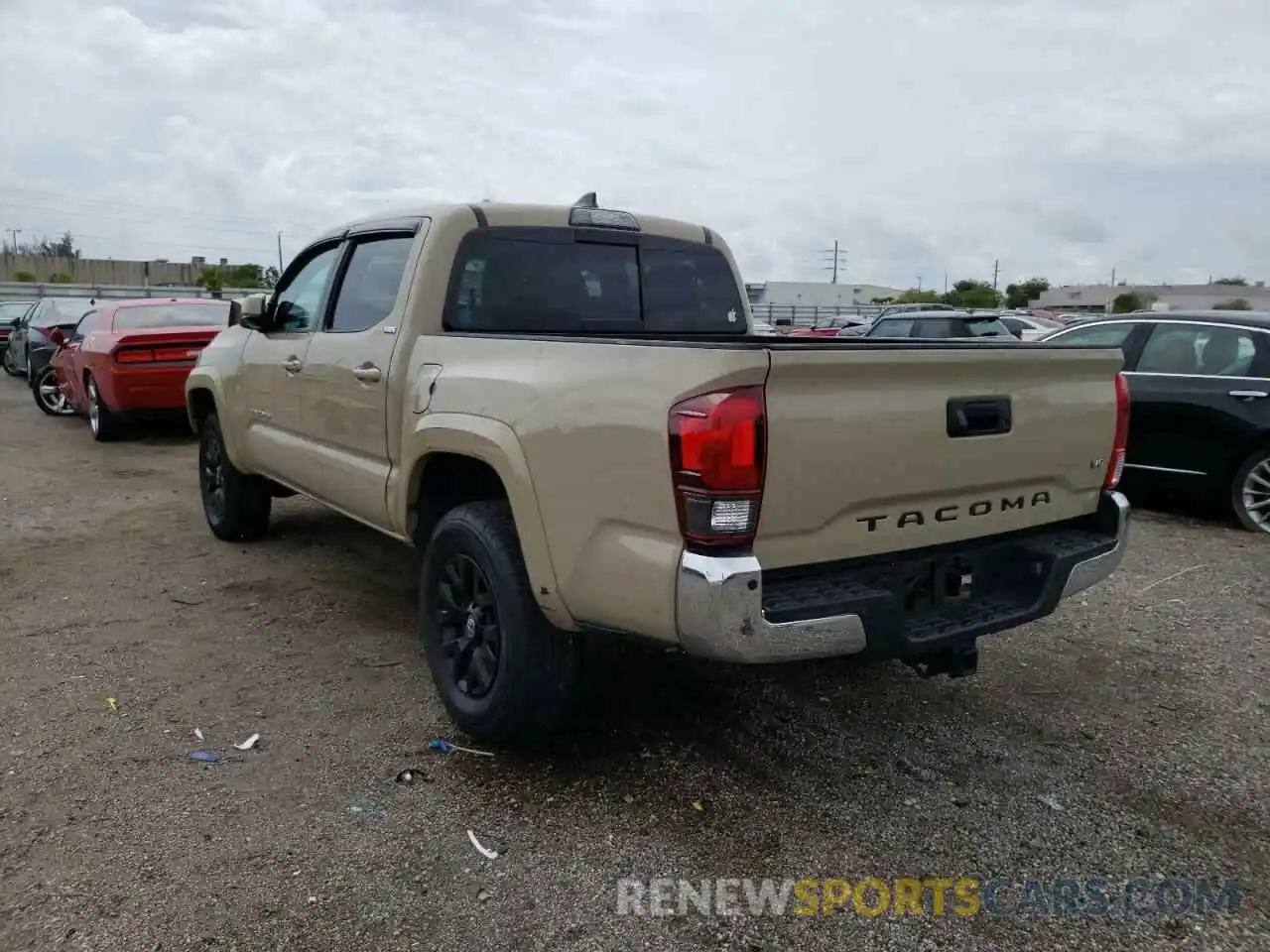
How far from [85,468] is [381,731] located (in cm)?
734

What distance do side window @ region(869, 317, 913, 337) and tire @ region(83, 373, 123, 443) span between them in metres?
9.83

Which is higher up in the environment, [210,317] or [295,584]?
[210,317]

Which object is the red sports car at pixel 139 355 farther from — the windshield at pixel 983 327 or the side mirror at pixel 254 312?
the windshield at pixel 983 327

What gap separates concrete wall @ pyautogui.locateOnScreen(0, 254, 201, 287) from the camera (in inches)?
2239

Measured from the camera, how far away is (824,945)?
8.46ft

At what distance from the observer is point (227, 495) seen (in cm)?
637

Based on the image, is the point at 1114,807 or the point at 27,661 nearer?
the point at 1114,807

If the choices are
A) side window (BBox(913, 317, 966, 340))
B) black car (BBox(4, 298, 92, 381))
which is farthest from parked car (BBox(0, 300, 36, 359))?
side window (BBox(913, 317, 966, 340))

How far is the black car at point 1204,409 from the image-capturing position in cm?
710

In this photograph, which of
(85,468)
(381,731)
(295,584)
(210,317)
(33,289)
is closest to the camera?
(381,731)

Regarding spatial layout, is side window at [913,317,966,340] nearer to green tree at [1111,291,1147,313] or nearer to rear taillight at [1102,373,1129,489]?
rear taillight at [1102,373,1129,489]

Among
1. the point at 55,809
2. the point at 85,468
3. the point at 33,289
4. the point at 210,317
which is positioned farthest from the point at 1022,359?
the point at 33,289

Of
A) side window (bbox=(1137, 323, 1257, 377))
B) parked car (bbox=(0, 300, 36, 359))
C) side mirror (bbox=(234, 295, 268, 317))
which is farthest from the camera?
parked car (bbox=(0, 300, 36, 359))

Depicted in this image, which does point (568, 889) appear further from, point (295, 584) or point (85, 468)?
point (85, 468)
